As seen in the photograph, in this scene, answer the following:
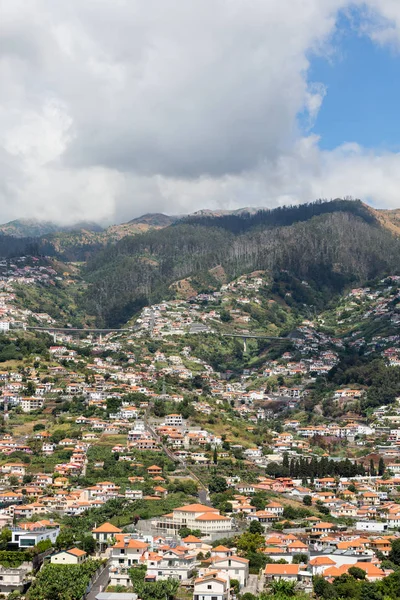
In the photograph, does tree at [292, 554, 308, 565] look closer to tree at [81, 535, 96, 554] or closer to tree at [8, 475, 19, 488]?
tree at [81, 535, 96, 554]

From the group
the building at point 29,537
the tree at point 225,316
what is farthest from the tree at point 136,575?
the tree at point 225,316

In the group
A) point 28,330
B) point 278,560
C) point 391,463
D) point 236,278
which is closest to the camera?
point 278,560

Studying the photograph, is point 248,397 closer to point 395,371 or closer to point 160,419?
point 395,371

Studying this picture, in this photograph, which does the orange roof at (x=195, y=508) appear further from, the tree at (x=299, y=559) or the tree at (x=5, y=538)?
the tree at (x=5, y=538)

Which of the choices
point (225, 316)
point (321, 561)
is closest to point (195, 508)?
point (321, 561)

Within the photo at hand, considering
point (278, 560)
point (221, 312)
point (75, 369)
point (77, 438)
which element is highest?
point (221, 312)

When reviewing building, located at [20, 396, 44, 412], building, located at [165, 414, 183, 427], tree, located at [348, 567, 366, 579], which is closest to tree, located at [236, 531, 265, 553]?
tree, located at [348, 567, 366, 579]

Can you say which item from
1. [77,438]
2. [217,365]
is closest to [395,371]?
[217,365]
